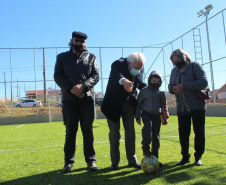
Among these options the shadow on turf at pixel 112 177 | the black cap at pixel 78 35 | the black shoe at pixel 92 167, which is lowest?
the shadow on turf at pixel 112 177

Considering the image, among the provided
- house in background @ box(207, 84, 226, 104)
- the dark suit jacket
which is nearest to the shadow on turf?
the dark suit jacket

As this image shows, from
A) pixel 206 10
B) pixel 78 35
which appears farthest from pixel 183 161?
pixel 206 10

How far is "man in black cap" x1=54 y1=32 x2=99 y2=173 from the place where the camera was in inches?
145

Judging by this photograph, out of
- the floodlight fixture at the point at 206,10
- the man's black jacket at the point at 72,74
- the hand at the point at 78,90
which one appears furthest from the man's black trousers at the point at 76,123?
the floodlight fixture at the point at 206,10

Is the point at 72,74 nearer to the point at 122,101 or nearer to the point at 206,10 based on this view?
the point at 122,101

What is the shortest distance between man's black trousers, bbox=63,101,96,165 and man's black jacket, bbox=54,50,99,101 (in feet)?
0.37

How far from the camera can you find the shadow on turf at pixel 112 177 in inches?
118

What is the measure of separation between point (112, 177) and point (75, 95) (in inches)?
50.5

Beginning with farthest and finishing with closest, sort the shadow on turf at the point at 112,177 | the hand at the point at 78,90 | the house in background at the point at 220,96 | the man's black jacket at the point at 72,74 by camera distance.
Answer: the house in background at the point at 220,96
the man's black jacket at the point at 72,74
the hand at the point at 78,90
the shadow on turf at the point at 112,177

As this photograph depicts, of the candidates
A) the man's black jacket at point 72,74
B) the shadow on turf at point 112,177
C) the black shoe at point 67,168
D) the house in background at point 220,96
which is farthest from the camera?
the house in background at point 220,96

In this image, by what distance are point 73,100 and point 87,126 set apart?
454mm

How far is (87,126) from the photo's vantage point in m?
3.74

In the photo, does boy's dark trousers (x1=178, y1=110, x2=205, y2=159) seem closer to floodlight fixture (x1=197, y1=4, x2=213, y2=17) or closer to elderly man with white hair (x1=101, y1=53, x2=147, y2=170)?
elderly man with white hair (x1=101, y1=53, x2=147, y2=170)

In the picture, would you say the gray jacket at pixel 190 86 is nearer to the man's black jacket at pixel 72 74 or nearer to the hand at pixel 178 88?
the hand at pixel 178 88
